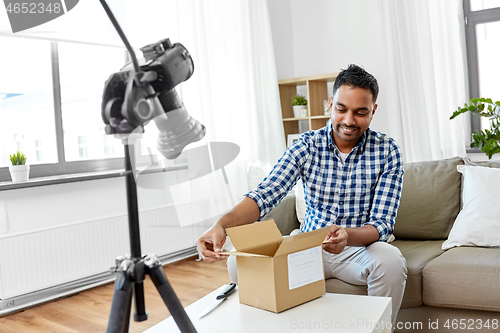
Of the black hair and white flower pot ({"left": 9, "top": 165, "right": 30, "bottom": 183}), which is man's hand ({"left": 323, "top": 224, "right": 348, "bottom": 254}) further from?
white flower pot ({"left": 9, "top": 165, "right": 30, "bottom": 183})

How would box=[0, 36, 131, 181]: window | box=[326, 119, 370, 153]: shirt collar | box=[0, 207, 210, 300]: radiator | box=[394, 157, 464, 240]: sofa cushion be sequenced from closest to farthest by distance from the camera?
box=[326, 119, 370, 153]: shirt collar → box=[394, 157, 464, 240]: sofa cushion → box=[0, 207, 210, 300]: radiator → box=[0, 36, 131, 181]: window

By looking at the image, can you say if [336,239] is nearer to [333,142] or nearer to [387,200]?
[387,200]

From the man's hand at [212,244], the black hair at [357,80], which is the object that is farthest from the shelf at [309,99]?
the man's hand at [212,244]

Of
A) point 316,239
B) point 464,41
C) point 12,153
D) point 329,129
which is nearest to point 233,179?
point 12,153

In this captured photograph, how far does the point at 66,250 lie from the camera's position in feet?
8.62

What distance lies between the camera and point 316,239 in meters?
1.12

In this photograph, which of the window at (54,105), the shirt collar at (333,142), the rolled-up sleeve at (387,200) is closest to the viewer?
the rolled-up sleeve at (387,200)

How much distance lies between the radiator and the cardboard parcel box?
1.13m

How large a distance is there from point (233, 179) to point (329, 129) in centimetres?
165

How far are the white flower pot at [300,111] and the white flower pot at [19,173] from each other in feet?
7.05

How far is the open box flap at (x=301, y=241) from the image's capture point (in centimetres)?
104

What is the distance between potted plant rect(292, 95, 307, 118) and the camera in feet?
12.6

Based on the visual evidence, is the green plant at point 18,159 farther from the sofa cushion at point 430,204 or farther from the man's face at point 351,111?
the sofa cushion at point 430,204

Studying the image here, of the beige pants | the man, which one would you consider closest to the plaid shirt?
the man
